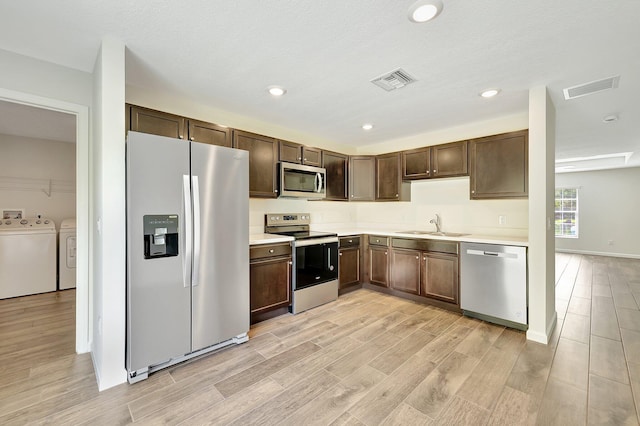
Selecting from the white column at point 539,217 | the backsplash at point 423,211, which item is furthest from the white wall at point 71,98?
the white column at point 539,217

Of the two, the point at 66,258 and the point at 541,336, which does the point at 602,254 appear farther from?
the point at 66,258

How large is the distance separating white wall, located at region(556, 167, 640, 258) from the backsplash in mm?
6545

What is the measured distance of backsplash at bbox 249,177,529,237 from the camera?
3.60 m

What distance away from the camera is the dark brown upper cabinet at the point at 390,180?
4.37m

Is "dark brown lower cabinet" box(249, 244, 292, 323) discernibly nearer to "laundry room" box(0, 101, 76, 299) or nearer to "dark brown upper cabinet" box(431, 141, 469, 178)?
"dark brown upper cabinet" box(431, 141, 469, 178)

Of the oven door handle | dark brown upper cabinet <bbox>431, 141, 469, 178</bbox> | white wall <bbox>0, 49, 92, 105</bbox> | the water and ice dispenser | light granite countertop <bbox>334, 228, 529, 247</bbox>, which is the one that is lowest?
the oven door handle

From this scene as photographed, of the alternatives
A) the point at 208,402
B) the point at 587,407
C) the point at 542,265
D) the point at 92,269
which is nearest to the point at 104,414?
the point at 208,402

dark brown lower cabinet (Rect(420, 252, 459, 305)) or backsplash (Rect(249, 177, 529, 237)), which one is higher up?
backsplash (Rect(249, 177, 529, 237))

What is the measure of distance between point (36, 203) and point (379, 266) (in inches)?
222

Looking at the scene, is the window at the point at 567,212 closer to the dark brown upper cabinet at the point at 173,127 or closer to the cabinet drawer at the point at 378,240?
the cabinet drawer at the point at 378,240

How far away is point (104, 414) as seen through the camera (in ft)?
5.66

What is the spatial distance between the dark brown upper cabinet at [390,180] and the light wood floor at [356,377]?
187 cm

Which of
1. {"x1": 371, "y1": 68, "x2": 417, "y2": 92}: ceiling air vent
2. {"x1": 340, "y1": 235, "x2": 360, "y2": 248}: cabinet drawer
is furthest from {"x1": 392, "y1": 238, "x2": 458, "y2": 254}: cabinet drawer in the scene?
{"x1": 371, "y1": 68, "x2": 417, "y2": 92}: ceiling air vent

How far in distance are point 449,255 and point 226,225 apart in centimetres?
263
